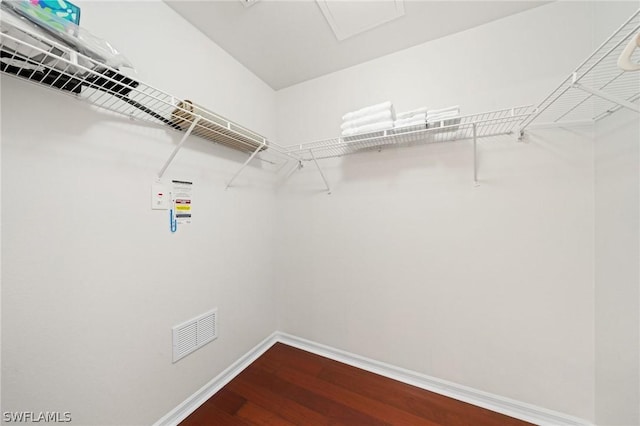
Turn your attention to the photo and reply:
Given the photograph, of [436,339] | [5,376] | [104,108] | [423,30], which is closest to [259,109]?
[104,108]

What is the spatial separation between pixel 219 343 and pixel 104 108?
1.56 metres

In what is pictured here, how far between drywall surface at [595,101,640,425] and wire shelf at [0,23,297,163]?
6.16ft

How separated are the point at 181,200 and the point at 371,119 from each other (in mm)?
1316

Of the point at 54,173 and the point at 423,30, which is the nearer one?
the point at 54,173

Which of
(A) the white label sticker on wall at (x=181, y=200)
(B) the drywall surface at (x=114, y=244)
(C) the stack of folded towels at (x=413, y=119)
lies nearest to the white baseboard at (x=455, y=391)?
(B) the drywall surface at (x=114, y=244)

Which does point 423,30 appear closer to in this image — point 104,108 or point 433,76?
point 433,76

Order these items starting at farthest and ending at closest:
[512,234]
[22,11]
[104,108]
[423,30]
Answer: [423,30], [512,234], [104,108], [22,11]

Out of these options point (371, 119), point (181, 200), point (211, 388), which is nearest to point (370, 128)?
point (371, 119)

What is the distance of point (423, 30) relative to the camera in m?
1.48

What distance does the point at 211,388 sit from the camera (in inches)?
58.7

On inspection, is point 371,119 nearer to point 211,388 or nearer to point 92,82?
point 92,82

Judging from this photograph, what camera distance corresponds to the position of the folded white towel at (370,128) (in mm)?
1398

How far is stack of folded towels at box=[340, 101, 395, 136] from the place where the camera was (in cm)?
141

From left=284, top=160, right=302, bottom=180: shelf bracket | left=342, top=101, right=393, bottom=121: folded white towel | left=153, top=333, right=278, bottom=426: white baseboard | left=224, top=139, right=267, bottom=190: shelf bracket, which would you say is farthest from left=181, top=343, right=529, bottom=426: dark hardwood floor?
left=342, top=101, right=393, bottom=121: folded white towel
